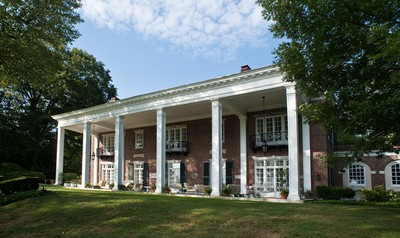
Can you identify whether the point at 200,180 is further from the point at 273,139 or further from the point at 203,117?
the point at 273,139

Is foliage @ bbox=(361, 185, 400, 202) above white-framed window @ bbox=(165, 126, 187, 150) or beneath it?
beneath

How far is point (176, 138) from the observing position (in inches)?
1077

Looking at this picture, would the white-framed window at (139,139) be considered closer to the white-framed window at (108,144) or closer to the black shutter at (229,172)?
the white-framed window at (108,144)

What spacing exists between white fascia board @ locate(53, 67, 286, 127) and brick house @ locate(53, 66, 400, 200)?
5 centimetres

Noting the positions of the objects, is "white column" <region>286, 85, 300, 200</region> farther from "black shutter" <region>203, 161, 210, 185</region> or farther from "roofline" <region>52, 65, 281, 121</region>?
"black shutter" <region>203, 161, 210, 185</region>

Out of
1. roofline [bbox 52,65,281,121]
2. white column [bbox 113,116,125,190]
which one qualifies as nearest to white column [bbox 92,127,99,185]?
roofline [bbox 52,65,281,121]

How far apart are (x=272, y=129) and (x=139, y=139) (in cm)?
1283

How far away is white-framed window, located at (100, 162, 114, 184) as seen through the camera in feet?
103

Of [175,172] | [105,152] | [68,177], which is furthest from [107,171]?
[175,172]

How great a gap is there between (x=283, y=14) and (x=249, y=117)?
1471 cm

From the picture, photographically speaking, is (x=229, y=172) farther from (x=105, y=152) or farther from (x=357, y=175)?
(x=105, y=152)

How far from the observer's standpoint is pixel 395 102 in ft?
23.2

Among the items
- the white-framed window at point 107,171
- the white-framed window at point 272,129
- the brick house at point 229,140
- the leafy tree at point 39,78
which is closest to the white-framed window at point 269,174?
the brick house at point 229,140

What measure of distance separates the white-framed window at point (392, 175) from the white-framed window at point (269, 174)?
5.97 meters
